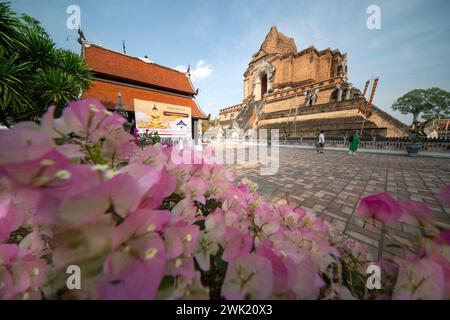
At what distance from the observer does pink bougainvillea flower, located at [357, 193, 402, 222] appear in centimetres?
49

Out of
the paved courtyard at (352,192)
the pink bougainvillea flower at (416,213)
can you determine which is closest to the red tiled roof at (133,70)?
the paved courtyard at (352,192)

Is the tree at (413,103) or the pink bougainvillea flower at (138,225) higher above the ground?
the tree at (413,103)

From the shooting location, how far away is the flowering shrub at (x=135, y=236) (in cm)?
26

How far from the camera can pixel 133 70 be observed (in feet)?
39.1

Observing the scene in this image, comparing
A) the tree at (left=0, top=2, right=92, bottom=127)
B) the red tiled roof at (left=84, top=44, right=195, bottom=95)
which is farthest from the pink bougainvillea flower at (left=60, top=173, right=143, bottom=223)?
the red tiled roof at (left=84, top=44, right=195, bottom=95)

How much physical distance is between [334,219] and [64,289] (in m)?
3.18

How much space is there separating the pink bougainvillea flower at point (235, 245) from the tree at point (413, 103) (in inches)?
1833

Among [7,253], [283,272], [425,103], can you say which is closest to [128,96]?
[7,253]

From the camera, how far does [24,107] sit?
453 centimetres

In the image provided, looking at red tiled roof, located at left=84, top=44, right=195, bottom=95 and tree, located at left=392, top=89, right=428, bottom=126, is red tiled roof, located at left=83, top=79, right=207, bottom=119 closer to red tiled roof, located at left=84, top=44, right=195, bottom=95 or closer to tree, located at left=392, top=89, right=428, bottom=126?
red tiled roof, located at left=84, top=44, right=195, bottom=95

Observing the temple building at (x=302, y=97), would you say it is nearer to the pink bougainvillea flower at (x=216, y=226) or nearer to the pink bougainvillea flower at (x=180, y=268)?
the pink bougainvillea flower at (x=216, y=226)

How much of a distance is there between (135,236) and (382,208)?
0.65 meters

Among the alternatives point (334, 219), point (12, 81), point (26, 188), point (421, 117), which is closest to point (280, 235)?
point (26, 188)
